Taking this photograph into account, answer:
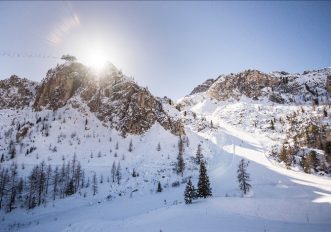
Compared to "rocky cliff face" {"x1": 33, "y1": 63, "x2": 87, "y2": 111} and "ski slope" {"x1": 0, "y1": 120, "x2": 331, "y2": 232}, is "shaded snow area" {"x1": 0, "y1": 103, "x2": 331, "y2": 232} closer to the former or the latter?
"ski slope" {"x1": 0, "y1": 120, "x2": 331, "y2": 232}

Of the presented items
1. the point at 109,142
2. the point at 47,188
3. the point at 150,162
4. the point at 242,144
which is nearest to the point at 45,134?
the point at 109,142

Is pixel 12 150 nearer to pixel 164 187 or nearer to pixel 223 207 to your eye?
pixel 164 187

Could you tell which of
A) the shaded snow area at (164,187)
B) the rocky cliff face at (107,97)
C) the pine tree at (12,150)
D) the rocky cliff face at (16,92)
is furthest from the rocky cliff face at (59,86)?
the pine tree at (12,150)

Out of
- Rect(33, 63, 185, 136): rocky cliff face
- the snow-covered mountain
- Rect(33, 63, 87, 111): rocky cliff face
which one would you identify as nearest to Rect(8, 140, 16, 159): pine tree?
the snow-covered mountain

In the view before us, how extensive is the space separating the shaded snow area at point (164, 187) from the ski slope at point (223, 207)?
94 millimetres

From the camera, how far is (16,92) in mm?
156750

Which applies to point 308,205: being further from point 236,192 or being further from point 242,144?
point 242,144

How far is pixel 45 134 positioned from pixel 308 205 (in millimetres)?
102187

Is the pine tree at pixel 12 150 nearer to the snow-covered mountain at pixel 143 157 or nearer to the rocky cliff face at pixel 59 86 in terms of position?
the snow-covered mountain at pixel 143 157

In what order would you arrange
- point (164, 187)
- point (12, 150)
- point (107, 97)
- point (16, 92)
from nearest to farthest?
point (164, 187)
point (12, 150)
point (107, 97)
point (16, 92)

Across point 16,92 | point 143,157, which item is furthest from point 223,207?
point 16,92

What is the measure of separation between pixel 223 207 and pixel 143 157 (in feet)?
213

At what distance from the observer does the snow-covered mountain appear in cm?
3069

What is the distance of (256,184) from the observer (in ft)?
194
